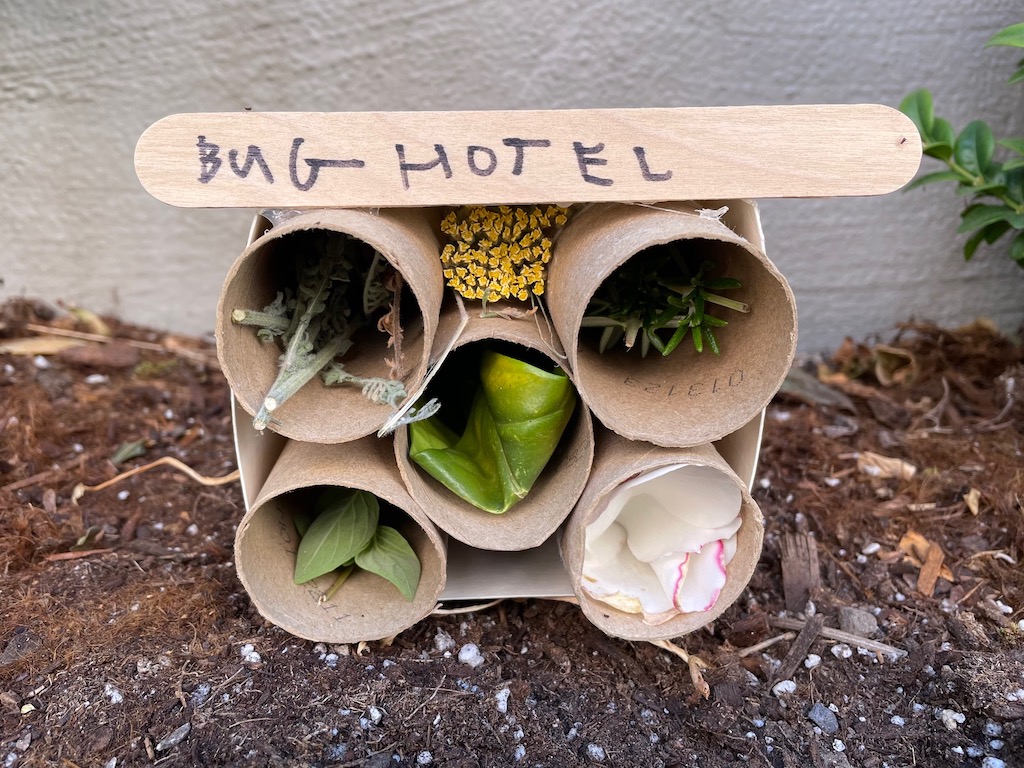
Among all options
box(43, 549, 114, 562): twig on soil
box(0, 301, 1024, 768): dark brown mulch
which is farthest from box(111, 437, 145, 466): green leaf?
box(43, 549, 114, 562): twig on soil

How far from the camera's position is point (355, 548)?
99 centimetres

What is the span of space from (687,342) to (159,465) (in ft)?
3.19

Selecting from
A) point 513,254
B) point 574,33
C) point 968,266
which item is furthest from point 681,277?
point 968,266

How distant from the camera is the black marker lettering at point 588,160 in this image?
857mm

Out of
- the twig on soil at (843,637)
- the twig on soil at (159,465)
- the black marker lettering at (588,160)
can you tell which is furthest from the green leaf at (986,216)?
the twig on soil at (159,465)

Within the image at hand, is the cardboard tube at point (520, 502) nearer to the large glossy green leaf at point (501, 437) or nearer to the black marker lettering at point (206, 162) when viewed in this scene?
the large glossy green leaf at point (501, 437)

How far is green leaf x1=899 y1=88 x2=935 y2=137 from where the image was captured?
1.35 meters

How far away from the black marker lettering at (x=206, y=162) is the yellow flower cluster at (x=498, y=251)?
273 mm

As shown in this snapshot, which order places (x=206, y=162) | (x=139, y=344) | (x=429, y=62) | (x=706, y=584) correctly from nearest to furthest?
(x=206, y=162) < (x=706, y=584) < (x=429, y=62) < (x=139, y=344)

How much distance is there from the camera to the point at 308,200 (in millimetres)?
846

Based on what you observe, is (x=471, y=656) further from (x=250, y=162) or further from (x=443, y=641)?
(x=250, y=162)

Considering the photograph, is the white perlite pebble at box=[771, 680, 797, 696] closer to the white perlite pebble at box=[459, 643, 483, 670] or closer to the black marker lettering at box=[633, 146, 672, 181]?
the white perlite pebble at box=[459, 643, 483, 670]

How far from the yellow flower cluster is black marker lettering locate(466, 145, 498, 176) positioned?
0.13m

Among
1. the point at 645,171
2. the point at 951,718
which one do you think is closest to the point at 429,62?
the point at 645,171
